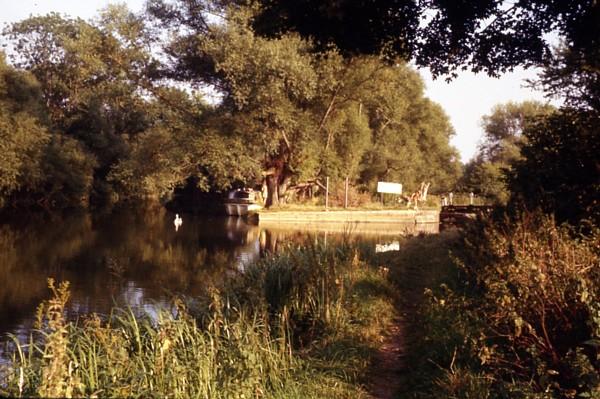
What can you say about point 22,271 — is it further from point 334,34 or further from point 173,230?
point 173,230

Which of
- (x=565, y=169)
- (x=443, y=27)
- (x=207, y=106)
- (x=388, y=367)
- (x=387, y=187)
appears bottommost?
(x=388, y=367)

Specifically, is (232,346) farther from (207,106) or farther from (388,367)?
(207,106)

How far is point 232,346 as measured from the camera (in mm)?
5344

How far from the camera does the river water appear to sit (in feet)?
39.3

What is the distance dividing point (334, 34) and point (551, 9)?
2.92 meters

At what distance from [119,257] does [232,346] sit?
1405 cm

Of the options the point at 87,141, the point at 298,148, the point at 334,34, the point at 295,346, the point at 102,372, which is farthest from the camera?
the point at 87,141

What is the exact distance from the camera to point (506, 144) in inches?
1996

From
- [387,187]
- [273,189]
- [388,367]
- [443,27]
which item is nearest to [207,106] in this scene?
[273,189]

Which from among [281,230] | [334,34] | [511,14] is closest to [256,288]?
[334,34]

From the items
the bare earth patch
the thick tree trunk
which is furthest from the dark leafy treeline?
the bare earth patch

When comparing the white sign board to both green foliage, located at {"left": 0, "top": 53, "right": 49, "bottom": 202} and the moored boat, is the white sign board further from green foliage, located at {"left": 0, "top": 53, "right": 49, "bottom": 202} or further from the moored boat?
green foliage, located at {"left": 0, "top": 53, "right": 49, "bottom": 202}

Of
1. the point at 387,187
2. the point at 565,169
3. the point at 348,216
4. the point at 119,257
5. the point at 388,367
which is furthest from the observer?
→ the point at 387,187

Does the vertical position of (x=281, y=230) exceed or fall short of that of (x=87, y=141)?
it falls short
